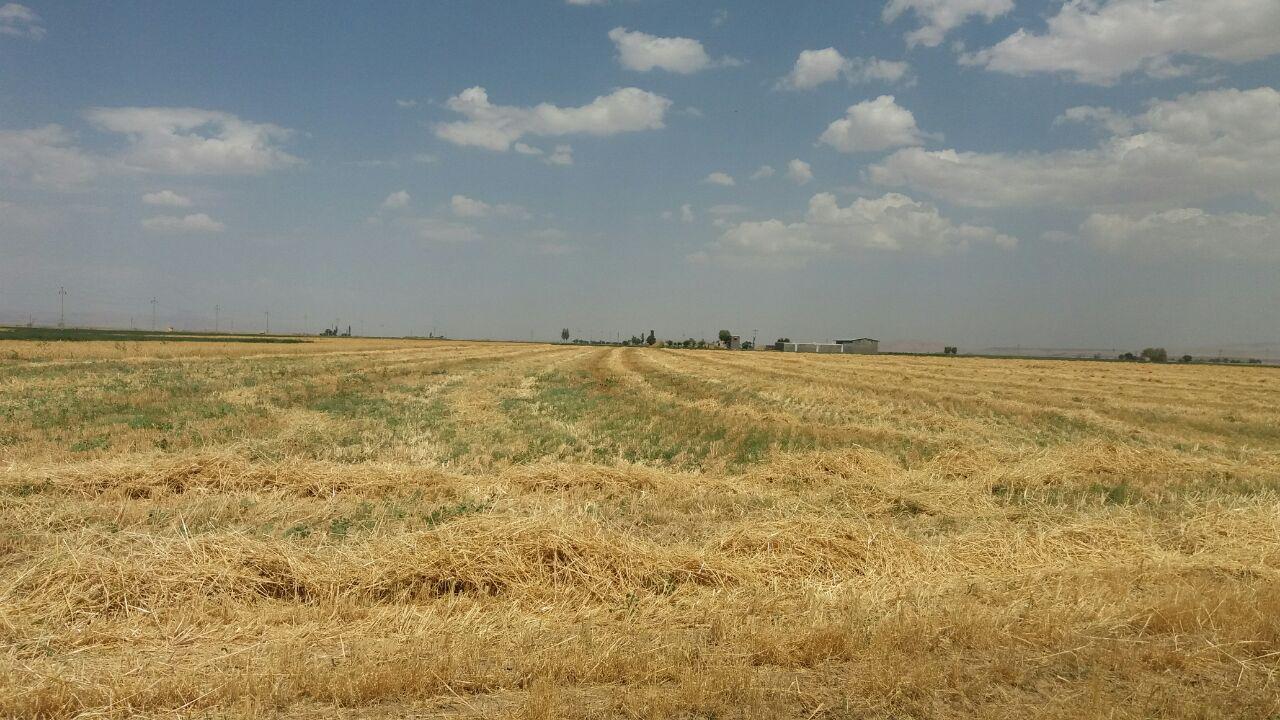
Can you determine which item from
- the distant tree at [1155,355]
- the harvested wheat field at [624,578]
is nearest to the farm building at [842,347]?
the distant tree at [1155,355]

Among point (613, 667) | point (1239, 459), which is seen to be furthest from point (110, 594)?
point (1239, 459)

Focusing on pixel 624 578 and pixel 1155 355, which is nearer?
pixel 624 578

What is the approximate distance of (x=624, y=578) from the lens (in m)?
7.33

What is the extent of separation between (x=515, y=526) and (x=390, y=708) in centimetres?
334

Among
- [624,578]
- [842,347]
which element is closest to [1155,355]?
[842,347]

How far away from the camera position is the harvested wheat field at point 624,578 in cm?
495

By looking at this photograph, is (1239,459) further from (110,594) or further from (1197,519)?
(110,594)

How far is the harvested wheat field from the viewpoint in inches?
195

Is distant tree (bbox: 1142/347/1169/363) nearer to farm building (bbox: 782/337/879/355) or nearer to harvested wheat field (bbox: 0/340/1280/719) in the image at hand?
farm building (bbox: 782/337/879/355)

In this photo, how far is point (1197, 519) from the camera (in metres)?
9.80

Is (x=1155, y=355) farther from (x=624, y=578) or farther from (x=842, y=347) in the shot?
(x=624, y=578)

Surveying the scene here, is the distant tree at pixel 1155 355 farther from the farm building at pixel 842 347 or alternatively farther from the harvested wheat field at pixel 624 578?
the harvested wheat field at pixel 624 578

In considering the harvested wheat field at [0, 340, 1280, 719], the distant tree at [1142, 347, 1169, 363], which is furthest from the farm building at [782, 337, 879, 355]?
the harvested wheat field at [0, 340, 1280, 719]

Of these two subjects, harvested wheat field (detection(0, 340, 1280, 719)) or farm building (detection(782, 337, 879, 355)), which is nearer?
harvested wheat field (detection(0, 340, 1280, 719))
